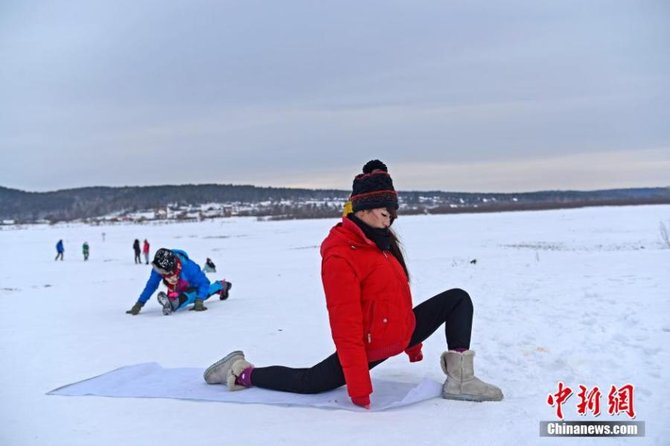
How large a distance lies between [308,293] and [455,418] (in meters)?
6.73

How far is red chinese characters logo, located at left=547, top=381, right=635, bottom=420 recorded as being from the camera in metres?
3.21

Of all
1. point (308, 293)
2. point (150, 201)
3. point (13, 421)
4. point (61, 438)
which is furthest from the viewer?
point (150, 201)

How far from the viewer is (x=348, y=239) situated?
11.7 ft

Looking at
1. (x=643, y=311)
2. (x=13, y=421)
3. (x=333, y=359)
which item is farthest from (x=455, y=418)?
(x=643, y=311)

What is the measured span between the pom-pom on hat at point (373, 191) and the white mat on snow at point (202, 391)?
1182 mm

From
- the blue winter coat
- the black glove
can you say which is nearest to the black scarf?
the blue winter coat

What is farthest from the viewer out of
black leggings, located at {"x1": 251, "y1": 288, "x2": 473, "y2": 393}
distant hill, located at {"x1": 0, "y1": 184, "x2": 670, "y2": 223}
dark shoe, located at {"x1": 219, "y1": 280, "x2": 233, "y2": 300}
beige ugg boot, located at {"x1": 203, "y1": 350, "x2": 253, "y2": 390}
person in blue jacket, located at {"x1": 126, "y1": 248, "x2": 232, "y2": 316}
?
distant hill, located at {"x1": 0, "y1": 184, "x2": 670, "y2": 223}

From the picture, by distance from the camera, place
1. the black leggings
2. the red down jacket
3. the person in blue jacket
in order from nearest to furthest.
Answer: the red down jacket < the black leggings < the person in blue jacket

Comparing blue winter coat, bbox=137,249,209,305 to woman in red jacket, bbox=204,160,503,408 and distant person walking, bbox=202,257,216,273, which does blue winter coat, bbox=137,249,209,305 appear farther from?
distant person walking, bbox=202,257,216,273

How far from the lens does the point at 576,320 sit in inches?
225

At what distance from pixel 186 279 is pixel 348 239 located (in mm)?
5340

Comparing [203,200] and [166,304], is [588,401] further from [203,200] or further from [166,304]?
[203,200]

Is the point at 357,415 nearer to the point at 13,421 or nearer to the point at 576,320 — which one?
the point at 13,421

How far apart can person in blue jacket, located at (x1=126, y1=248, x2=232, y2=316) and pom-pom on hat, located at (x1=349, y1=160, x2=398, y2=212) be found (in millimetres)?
4812
